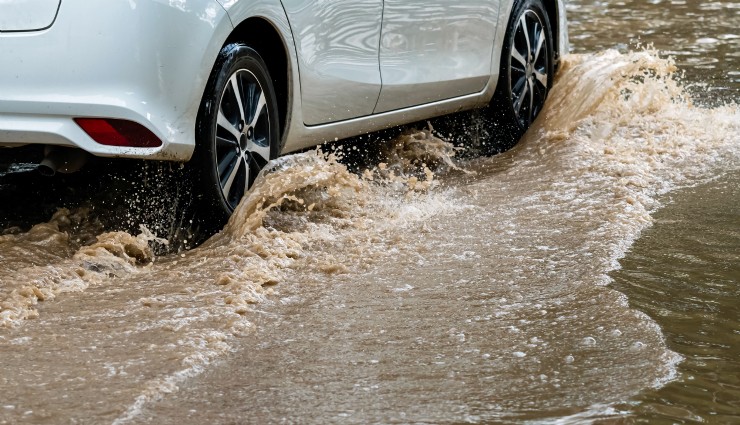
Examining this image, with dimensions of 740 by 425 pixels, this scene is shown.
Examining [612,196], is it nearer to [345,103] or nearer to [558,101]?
[345,103]

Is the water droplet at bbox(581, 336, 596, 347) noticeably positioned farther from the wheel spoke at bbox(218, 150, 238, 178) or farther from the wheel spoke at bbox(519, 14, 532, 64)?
the wheel spoke at bbox(519, 14, 532, 64)

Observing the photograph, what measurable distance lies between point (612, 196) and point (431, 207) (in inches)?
32.5

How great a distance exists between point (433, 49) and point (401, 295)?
2.24 metres

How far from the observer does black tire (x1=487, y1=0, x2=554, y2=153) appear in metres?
7.08

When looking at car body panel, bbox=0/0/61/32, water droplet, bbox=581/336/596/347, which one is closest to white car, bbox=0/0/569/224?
car body panel, bbox=0/0/61/32

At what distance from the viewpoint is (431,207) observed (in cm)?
560

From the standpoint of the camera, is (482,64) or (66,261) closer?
(66,261)

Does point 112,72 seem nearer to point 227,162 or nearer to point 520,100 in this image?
point 227,162

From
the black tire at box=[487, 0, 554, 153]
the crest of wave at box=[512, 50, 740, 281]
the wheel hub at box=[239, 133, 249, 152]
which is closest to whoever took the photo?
the wheel hub at box=[239, 133, 249, 152]

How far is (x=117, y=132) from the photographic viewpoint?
4438mm

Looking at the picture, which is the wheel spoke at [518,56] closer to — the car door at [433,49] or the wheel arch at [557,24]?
the car door at [433,49]

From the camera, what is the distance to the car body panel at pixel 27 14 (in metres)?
4.34

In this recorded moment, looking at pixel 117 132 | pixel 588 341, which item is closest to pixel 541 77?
pixel 117 132

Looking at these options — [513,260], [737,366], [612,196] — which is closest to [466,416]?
[737,366]
